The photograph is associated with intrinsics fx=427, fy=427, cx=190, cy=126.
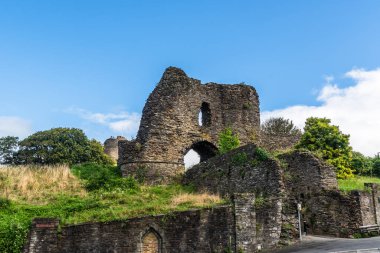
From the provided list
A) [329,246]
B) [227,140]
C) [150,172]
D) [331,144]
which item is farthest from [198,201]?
[331,144]

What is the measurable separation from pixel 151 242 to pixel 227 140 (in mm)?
16055

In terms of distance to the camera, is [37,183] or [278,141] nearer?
[37,183]

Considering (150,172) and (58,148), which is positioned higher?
(58,148)

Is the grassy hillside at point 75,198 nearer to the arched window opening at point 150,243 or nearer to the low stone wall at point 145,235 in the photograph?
the low stone wall at point 145,235

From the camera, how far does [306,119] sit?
104 ft

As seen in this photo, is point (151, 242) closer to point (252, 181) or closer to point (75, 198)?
point (75, 198)

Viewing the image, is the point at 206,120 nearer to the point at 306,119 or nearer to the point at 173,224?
the point at 306,119

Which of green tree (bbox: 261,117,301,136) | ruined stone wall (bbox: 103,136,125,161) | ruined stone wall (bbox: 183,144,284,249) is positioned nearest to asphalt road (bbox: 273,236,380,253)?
ruined stone wall (bbox: 183,144,284,249)

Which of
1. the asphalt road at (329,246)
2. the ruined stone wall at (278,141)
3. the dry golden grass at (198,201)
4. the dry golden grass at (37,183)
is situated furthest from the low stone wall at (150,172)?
the asphalt road at (329,246)

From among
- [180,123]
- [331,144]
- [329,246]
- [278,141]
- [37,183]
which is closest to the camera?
[329,246]

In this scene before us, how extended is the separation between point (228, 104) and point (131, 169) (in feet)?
30.7

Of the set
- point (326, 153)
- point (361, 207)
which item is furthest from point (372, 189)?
point (326, 153)

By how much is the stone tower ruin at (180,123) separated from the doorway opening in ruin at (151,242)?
1137 cm

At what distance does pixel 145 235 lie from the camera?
51.9ft
